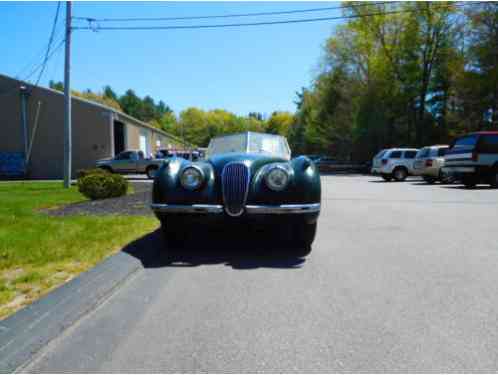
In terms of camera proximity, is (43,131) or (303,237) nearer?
(303,237)

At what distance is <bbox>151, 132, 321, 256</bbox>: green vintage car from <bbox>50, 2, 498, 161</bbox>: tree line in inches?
1135

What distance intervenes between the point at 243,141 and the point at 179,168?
1635 millimetres

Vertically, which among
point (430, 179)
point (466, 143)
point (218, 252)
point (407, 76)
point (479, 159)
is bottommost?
point (218, 252)

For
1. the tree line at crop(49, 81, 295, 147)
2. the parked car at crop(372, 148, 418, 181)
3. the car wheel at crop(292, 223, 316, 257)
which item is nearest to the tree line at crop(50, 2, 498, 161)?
the parked car at crop(372, 148, 418, 181)

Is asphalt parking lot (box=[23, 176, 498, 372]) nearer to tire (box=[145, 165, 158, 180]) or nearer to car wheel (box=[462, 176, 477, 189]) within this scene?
car wheel (box=[462, 176, 477, 189])

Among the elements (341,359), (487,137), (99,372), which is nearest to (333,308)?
(341,359)

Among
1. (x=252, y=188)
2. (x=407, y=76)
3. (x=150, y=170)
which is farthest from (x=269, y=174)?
(x=407, y=76)

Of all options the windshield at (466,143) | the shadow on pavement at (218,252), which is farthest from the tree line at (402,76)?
the shadow on pavement at (218,252)

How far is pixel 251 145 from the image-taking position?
652 cm

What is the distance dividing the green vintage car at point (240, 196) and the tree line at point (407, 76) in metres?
28.8

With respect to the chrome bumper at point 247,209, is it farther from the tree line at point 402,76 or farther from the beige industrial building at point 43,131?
the tree line at point 402,76

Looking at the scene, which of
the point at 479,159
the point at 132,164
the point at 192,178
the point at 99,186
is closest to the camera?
the point at 192,178

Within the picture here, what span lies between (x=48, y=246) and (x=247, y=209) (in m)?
2.69

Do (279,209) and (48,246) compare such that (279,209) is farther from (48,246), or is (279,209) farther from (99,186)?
(99,186)
